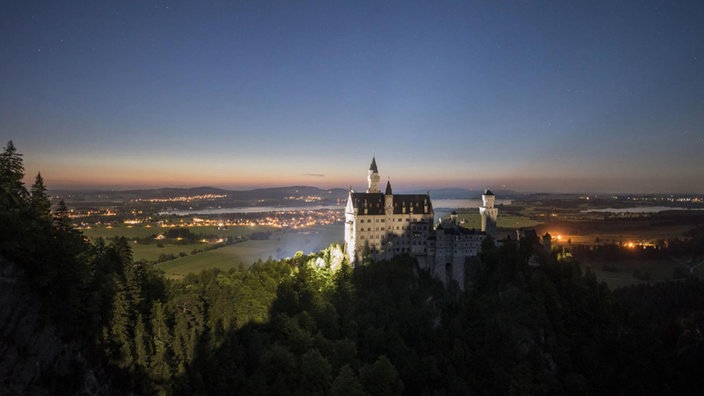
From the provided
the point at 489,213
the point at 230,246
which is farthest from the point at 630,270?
the point at 230,246

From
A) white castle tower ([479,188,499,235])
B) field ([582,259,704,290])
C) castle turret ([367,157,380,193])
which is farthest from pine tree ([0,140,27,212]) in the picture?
field ([582,259,704,290])

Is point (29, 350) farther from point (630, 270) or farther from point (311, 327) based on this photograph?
point (630, 270)

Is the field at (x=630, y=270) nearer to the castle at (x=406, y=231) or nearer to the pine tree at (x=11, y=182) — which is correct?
the castle at (x=406, y=231)

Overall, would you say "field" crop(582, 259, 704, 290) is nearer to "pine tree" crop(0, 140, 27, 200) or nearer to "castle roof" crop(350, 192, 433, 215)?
"castle roof" crop(350, 192, 433, 215)

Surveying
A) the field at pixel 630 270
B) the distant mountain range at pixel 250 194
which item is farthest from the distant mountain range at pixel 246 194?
the field at pixel 630 270

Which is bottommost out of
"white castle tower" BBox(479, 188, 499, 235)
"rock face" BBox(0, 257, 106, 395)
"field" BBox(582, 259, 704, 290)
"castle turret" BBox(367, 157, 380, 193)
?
"field" BBox(582, 259, 704, 290)
